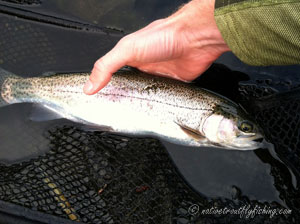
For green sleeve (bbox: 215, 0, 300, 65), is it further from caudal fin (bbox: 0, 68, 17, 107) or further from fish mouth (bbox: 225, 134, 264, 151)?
caudal fin (bbox: 0, 68, 17, 107)

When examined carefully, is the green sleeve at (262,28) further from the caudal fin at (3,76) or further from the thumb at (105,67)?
the caudal fin at (3,76)

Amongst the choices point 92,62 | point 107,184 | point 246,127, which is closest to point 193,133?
point 246,127

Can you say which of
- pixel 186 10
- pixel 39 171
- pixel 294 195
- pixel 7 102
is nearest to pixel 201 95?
pixel 186 10

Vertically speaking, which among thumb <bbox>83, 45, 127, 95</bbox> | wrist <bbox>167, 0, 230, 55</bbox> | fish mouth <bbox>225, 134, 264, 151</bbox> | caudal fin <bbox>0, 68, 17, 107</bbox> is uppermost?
wrist <bbox>167, 0, 230, 55</bbox>

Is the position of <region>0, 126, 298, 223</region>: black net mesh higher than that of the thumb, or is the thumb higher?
the thumb

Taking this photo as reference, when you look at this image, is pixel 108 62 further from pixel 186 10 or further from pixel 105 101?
pixel 186 10

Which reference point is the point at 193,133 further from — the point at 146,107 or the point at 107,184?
the point at 107,184

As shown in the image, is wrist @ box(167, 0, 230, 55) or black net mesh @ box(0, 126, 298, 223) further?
black net mesh @ box(0, 126, 298, 223)

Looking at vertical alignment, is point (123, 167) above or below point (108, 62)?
below

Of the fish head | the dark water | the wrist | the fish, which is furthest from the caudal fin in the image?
the fish head
